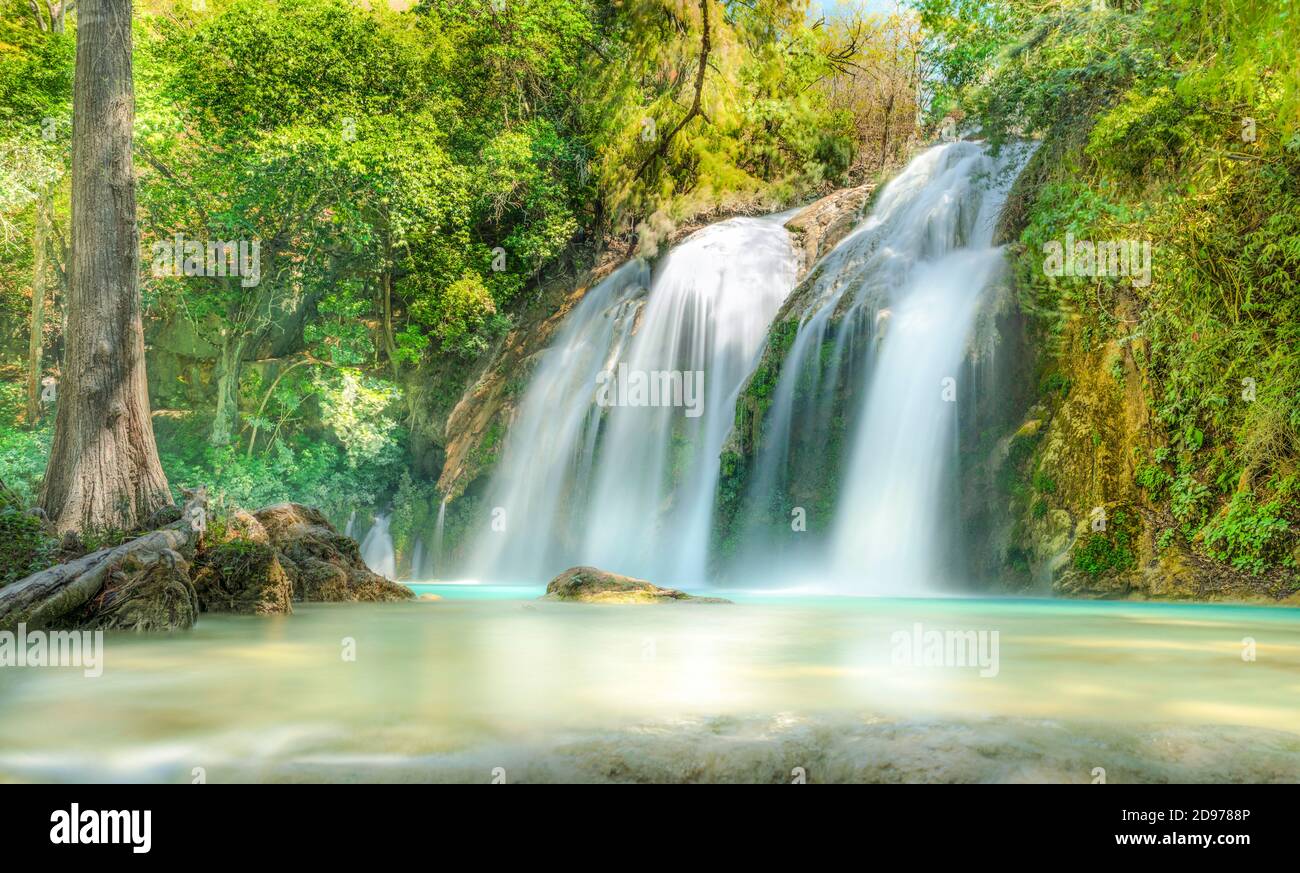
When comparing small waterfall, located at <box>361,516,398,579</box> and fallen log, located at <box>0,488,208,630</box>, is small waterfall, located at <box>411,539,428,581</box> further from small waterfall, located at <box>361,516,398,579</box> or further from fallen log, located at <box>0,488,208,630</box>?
fallen log, located at <box>0,488,208,630</box>

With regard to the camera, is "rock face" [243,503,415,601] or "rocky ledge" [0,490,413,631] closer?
"rocky ledge" [0,490,413,631]

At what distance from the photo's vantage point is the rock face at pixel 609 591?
9.86 m

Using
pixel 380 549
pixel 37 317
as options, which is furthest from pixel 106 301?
pixel 37 317

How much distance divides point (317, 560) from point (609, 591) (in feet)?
10.2

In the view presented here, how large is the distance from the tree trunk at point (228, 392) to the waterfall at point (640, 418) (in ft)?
18.2

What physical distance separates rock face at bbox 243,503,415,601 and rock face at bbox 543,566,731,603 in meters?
1.88

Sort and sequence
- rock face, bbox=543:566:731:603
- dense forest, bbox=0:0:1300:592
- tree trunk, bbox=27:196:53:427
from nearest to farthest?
rock face, bbox=543:566:731:603 → dense forest, bbox=0:0:1300:592 → tree trunk, bbox=27:196:53:427

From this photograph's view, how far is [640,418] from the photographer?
653 inches

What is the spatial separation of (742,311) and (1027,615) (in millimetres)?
9292

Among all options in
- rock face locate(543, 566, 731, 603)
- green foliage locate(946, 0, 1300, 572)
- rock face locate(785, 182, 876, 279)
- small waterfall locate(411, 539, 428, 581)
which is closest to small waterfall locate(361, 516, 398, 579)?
small waterfall locate(411, 539, 428, 581)

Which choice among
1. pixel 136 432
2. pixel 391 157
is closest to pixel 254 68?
pixel 391 157

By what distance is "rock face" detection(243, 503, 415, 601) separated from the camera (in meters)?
9.88

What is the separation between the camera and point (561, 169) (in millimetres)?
21719

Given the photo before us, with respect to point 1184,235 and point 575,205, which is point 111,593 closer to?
point 1184,235
